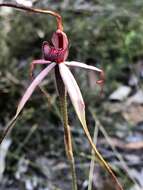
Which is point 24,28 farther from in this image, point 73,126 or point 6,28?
point 73,126

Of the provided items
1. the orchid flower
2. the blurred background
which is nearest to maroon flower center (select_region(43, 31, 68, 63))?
the orchid flower

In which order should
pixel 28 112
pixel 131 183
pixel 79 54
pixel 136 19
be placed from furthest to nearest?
pixel 136 19 < pixel 79 54 < pixel 28 112 < pixel 131 183

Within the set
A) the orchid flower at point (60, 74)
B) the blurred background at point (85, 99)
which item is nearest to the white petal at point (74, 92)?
the orchid flower at point (60, 74)

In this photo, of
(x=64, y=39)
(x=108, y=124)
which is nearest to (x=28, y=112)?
(x=108, y=124)

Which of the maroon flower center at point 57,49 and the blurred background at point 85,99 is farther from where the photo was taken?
the blurred background at point 85,99

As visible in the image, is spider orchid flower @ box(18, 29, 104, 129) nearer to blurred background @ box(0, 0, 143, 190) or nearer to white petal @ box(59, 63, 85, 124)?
white petal @ box(59, 63, 85, 124)

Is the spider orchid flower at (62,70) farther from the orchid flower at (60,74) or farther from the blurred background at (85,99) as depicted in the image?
the blurred background at (85,99)
